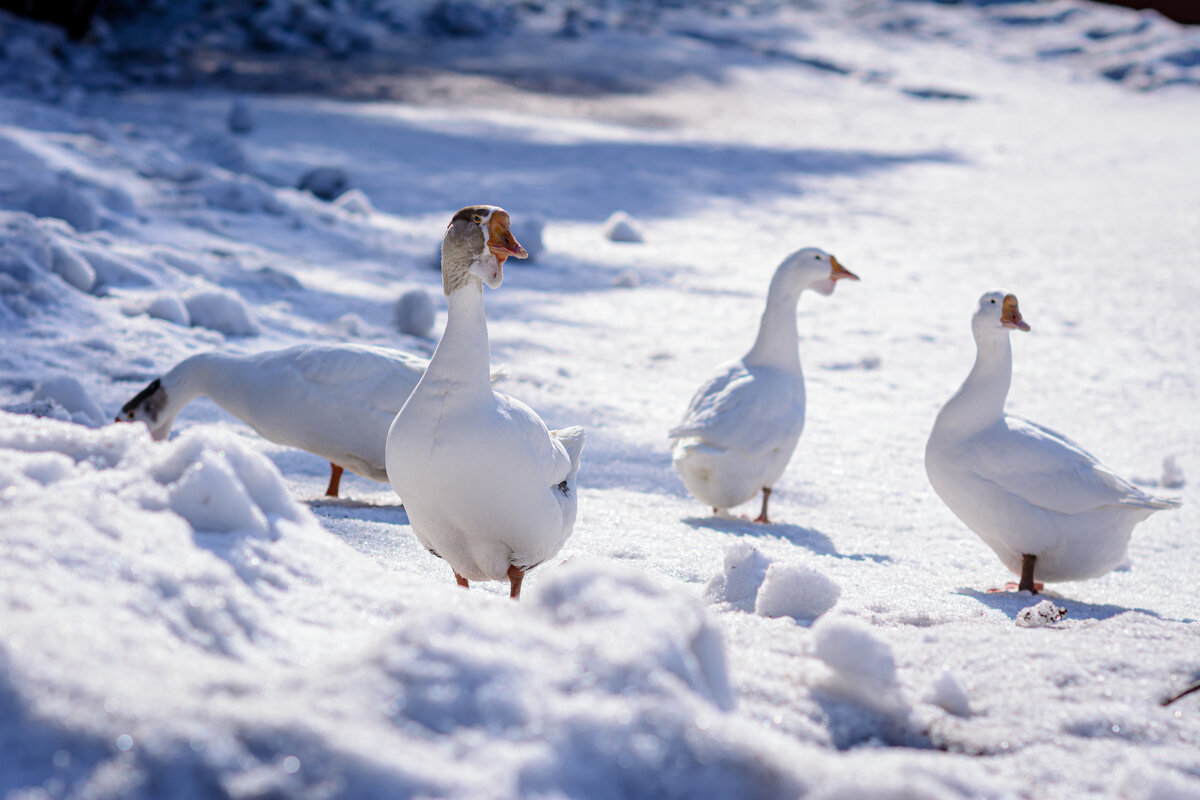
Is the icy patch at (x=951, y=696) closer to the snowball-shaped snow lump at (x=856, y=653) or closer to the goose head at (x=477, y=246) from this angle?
the snowball-shaped snow lump at (x=856, y=653)

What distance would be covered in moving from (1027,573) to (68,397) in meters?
3.01

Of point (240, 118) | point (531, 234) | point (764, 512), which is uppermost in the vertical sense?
point (240, 118)

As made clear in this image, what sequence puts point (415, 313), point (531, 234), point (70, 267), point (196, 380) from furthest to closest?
point (531, 234)
point (415, 313)
point (70, 267)
point (196, 380)

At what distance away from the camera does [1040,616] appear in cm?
255

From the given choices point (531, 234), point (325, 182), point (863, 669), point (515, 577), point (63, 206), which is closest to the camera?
point (863, 669)

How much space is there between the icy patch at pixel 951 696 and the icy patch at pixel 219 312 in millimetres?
4036

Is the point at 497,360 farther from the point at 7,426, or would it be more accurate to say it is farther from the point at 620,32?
the point at 620,32

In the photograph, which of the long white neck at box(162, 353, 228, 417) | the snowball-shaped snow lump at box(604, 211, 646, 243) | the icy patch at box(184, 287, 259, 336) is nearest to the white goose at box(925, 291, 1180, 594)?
the long white neck at box(162, 353, 228, 417)

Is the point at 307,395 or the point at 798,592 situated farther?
the point at 307,395

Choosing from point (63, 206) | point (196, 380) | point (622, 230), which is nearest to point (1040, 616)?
point (196, 380)

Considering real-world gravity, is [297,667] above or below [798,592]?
above

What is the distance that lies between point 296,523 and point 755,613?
1035 mm

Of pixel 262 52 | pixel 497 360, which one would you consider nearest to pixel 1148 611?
pixel 497 360

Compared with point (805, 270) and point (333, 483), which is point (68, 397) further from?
point (805, 270)
